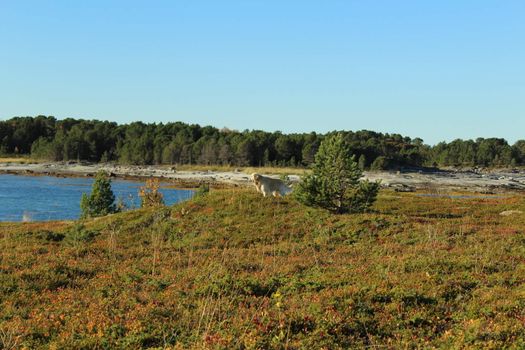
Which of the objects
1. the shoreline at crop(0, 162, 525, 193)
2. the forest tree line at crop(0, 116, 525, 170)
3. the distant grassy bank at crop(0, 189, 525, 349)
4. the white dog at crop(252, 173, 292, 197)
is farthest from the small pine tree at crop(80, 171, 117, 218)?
the forest tree line at crop(0, 116, 525, 170)

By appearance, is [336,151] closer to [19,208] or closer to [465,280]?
[465,280]

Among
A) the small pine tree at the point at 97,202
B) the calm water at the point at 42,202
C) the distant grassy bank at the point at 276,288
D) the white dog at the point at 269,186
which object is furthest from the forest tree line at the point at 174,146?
the distant grassy bank at the point at 276,288

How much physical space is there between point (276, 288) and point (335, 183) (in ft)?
44.5

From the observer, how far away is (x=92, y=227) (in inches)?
989

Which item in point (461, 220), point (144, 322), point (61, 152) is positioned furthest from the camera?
point (61, 152)

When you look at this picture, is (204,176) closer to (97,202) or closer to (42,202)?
(42,202)

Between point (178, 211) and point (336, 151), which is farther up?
point (336, 151)

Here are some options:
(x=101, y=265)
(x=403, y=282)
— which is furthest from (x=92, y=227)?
(x=403, y=282)

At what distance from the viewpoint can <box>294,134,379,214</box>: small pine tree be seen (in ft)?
78.3

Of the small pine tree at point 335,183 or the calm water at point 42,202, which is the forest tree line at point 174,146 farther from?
the small pine tree at point 335,183

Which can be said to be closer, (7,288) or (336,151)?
(7,288)

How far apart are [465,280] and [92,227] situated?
19.3m

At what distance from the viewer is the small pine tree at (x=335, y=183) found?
23.9 metres

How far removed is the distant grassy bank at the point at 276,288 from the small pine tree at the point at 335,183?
2928mm
